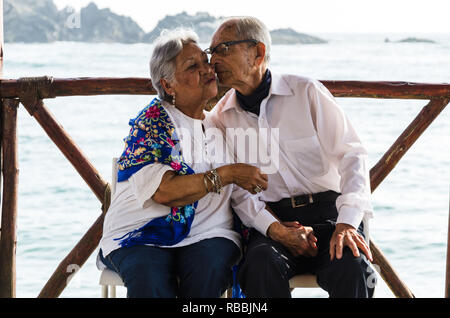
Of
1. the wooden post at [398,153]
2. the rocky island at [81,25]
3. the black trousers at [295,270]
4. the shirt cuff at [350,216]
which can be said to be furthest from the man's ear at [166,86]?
the rocky island at [81,25]

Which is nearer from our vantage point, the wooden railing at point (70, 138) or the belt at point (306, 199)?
the belt at point (306, 199)

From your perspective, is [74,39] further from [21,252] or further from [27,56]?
[21,252]

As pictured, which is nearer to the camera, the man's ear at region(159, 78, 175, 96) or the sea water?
the man's ear at region(159, 78, 175, 96)

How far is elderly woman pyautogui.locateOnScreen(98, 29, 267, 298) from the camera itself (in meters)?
2.04

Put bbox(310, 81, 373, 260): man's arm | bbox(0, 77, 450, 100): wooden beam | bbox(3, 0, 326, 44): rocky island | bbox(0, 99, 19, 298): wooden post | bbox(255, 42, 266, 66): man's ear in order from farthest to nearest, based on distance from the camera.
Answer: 1. bbox(3, 0, 326, 44): rocky island
2. bbox(0, 99, 19, 298): wooden post
3. bbox(0, 77, 450, 100): wooden beam
4. bbox(255, 42, 266, 66): man's ear
5. bbox(310, 81, 373, 260): man's arm

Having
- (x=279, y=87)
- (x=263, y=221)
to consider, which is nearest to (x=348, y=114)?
(x=279, y=87)

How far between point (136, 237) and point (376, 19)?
22120 millimetres

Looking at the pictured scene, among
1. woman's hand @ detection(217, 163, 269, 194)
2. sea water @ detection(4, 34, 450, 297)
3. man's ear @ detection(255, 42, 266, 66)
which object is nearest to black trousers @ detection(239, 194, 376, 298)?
woman's hand @ detection(217, 163, 269, 194)

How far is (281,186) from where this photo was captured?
92.9 inches

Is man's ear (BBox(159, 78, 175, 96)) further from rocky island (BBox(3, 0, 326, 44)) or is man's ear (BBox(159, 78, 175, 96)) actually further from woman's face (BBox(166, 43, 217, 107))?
rocky island (BBox(3, 0, 326, 44))

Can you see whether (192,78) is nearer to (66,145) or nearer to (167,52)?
(167,52)

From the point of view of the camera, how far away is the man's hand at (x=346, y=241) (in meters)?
2.04

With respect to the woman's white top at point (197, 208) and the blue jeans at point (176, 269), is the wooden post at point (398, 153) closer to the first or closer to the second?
the woman's white top at point (197, 208)

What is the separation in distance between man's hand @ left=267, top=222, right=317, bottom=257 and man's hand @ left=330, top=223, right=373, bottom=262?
0.27ft
